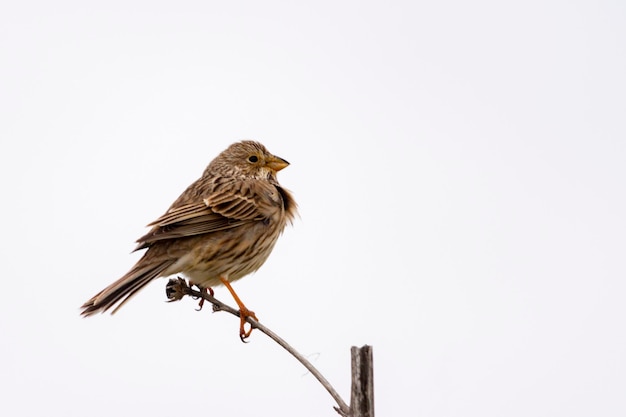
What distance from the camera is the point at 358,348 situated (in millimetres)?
3006

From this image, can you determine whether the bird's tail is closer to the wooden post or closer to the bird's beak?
the bird's beak

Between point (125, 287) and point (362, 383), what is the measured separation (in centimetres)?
326

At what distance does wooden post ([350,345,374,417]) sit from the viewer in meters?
2.94

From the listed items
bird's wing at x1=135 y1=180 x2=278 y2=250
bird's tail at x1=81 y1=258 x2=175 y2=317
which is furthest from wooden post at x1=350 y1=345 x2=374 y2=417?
bird's wing at x1=135 y1=180 x2=278 y2=250

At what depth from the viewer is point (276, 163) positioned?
8.41 metres

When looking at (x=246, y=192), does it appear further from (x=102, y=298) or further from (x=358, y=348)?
(x=358, y=348)

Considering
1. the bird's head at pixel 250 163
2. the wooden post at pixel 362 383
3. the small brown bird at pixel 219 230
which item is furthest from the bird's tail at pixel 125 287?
the wooden post at pixel 362 383

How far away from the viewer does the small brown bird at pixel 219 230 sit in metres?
6.46

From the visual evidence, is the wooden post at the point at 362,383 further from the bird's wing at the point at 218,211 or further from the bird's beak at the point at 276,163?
the bird's beak at the point at 276,163

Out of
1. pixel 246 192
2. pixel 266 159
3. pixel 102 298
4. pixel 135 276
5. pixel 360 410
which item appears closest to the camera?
pixel 360 410

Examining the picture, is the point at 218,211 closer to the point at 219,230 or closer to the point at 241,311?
the point at 219,230

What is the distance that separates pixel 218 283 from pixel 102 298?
168 cm

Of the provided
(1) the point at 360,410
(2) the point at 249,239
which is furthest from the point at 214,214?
(1) the point at 360,410

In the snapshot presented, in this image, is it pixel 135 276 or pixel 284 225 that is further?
pixel 284 225
